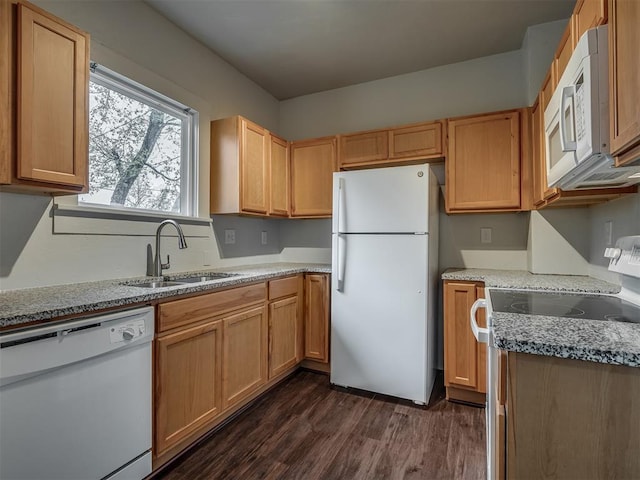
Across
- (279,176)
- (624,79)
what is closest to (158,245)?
(279,176)

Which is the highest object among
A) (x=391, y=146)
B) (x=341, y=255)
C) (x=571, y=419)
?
(x=391, y=146)

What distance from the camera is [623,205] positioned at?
1.71m

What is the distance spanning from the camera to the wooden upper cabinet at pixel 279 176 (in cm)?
304

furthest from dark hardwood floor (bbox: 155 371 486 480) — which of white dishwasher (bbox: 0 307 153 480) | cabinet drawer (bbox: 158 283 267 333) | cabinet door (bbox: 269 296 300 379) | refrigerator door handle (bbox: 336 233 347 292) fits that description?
refrigerator door handle (bbox: 336 233 347 292)

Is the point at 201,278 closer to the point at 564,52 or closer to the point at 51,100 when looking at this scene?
the point at 51,100

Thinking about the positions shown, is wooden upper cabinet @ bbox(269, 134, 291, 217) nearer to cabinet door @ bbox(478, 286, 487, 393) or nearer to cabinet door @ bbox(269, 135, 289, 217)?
cabinet door @ bbox(269, 135, 289, 217)

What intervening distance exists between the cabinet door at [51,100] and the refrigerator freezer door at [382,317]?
66.6 inches

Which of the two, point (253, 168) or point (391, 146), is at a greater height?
point (391, 146)

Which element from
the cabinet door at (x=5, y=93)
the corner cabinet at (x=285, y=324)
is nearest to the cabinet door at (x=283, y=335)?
the corner cabinet at (x=285, y=324)

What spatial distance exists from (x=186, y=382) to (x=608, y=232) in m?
2.44

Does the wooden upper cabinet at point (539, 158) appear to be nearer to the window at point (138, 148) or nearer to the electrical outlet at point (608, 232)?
the electrical outlet at point (608, 232)

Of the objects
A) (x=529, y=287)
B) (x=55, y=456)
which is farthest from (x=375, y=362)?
(x=55, y=456)

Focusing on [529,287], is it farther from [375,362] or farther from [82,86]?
[82,86]

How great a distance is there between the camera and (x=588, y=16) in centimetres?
123
